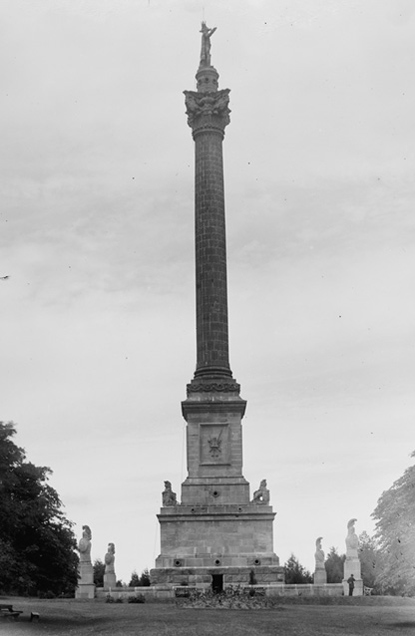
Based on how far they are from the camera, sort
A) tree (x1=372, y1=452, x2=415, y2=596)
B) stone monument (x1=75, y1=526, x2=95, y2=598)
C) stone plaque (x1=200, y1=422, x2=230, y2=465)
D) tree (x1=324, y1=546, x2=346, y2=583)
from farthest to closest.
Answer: tree (x1=324, y1=546, x2=346, y2=583) → stone plaque (x1=200, y1=422, x2=230, y2=465) → stone monument (x1=75, y1=526, x2=95, y2=598) → tree (x1=372, y1=452, x2=415, y2=596)

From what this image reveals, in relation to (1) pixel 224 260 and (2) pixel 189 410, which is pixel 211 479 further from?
(1) pixel 224 260

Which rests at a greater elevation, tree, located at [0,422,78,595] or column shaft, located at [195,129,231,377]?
column shaft, located at [195,129,231,377]

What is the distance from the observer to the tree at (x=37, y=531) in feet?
167

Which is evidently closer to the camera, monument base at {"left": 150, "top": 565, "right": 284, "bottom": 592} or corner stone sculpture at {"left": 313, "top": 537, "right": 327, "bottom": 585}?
monument base at {"left": 150, "top": 565, "right": 284, "bottom": 592}

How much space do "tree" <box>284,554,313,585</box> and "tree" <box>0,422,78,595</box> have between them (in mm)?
17508

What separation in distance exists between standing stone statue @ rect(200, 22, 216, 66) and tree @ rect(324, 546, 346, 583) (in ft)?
173

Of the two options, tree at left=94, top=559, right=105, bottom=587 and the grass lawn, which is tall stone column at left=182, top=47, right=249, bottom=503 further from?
tree at left=94, top=559, right=105, bottom=587

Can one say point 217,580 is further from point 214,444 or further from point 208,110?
point 208,110

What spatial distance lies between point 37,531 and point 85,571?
10779mm

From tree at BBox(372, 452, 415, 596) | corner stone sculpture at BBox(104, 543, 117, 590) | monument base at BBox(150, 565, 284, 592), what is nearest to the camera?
tree at BBox(372, 452, 415, 596)

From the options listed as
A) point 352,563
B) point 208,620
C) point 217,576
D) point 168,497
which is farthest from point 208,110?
point 208,620

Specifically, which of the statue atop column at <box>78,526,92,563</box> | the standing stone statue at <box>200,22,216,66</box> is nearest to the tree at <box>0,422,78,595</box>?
the statue atop column at <box>78,526,92,563</box>

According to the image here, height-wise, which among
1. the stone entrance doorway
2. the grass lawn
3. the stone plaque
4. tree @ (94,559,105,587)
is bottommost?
the grass lawn

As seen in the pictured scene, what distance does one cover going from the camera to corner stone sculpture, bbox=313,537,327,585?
47.5m
